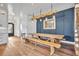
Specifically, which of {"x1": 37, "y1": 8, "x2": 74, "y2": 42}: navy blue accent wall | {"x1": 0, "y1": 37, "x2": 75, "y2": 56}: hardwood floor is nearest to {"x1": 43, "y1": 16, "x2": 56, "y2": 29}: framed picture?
{"x1": 37, "y1": 8, "x2": 74, "y2": 42}: navy blue accent wall

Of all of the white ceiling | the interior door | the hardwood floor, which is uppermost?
the white ceiling

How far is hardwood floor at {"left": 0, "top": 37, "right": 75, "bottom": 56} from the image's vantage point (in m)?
2.35

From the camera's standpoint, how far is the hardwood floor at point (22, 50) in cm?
235

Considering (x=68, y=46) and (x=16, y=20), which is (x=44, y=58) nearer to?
(x=68, y=46)

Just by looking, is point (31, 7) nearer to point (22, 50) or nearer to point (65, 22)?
point (65, 22)

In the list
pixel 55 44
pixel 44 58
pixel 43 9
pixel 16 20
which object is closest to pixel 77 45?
pixel 55 44

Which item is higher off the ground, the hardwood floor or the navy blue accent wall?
the navy blue accent wall

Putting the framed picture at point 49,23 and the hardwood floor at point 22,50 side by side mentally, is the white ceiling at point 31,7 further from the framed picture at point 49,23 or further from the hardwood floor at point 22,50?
the hardwood floor at point 22,50

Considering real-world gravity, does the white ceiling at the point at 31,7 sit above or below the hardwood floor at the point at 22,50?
above

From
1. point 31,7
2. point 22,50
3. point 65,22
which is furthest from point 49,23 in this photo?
point 22,50

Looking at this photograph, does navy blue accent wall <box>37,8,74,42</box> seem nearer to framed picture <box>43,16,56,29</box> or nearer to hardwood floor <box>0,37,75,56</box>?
framed picture <box>43,16,56,29</box>

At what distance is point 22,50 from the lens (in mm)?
2393

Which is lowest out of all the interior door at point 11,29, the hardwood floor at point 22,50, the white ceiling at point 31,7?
the hardwood floor at point 22,50

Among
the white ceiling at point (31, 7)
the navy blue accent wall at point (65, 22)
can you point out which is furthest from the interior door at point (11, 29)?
the navy blue accent wall at point (65, 22)
